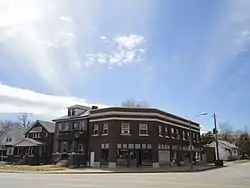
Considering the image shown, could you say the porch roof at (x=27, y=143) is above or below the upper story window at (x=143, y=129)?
below

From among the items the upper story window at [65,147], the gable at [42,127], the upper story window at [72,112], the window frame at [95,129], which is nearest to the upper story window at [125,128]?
the window frame at [95,129]

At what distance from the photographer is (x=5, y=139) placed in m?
70.7

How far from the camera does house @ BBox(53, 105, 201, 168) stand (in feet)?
157

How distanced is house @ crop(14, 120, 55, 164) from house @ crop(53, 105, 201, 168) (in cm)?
676

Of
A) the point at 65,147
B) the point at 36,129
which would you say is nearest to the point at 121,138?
Answer: the point at 65,147

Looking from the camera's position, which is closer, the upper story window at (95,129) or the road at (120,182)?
the road at (120,182)

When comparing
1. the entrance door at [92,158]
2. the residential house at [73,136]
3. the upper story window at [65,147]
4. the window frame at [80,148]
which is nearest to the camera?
the entrance door at [92,158]

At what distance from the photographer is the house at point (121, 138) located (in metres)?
47.8

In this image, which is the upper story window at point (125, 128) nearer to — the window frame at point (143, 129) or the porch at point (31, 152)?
the window frame at point (143, 129)

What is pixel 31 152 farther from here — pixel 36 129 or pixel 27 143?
pixel 36 129

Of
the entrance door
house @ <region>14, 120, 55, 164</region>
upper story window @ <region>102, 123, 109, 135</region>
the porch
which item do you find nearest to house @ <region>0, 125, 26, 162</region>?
house @ <region>14, 120, 55, 164</region>

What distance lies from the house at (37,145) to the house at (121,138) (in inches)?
266

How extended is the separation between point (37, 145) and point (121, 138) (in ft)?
65.7

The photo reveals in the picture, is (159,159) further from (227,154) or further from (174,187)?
(227,154)
